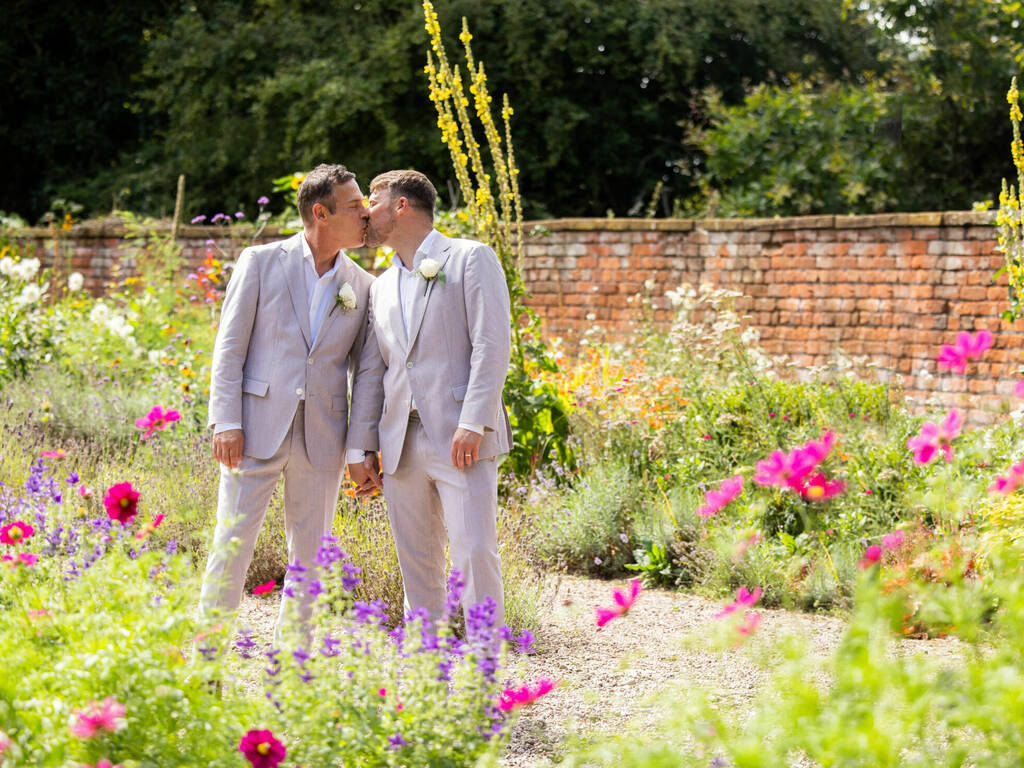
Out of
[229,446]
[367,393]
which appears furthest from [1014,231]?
[229,446]

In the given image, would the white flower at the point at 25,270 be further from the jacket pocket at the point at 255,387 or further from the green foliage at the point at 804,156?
the green foliage at the point at 804,156

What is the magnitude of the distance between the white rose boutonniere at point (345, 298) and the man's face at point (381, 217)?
176 mm

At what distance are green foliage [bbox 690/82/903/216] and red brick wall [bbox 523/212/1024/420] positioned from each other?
291cm

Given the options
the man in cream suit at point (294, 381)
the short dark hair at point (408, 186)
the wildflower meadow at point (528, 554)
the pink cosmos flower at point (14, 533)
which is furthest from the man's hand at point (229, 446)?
the short dark hair at point (408, 186)

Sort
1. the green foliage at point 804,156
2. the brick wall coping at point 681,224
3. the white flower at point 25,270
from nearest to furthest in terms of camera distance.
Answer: the brick wall coping at point 681,224 < the white flower at point 25,270 < the green foliage at point 804,156

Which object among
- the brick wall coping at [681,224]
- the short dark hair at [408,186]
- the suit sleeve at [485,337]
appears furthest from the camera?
the brick wall coping at [681,224]

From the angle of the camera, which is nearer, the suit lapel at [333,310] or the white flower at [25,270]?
the suit lapel at [333,310]

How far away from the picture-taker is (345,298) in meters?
3.41

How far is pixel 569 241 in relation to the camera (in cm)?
984

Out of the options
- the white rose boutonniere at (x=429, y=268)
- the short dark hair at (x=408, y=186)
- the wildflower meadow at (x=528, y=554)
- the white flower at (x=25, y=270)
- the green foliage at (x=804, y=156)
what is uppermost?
the green foliage at (x=804, y=156)

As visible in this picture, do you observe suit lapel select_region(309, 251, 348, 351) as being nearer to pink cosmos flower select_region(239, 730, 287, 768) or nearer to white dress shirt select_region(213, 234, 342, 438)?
white dress shirt select_region(213, 234, 342, 438)

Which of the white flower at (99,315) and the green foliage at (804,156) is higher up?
the green foliage at (804,156)

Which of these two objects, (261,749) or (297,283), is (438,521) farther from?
(261,749)

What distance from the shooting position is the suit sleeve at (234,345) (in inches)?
131
